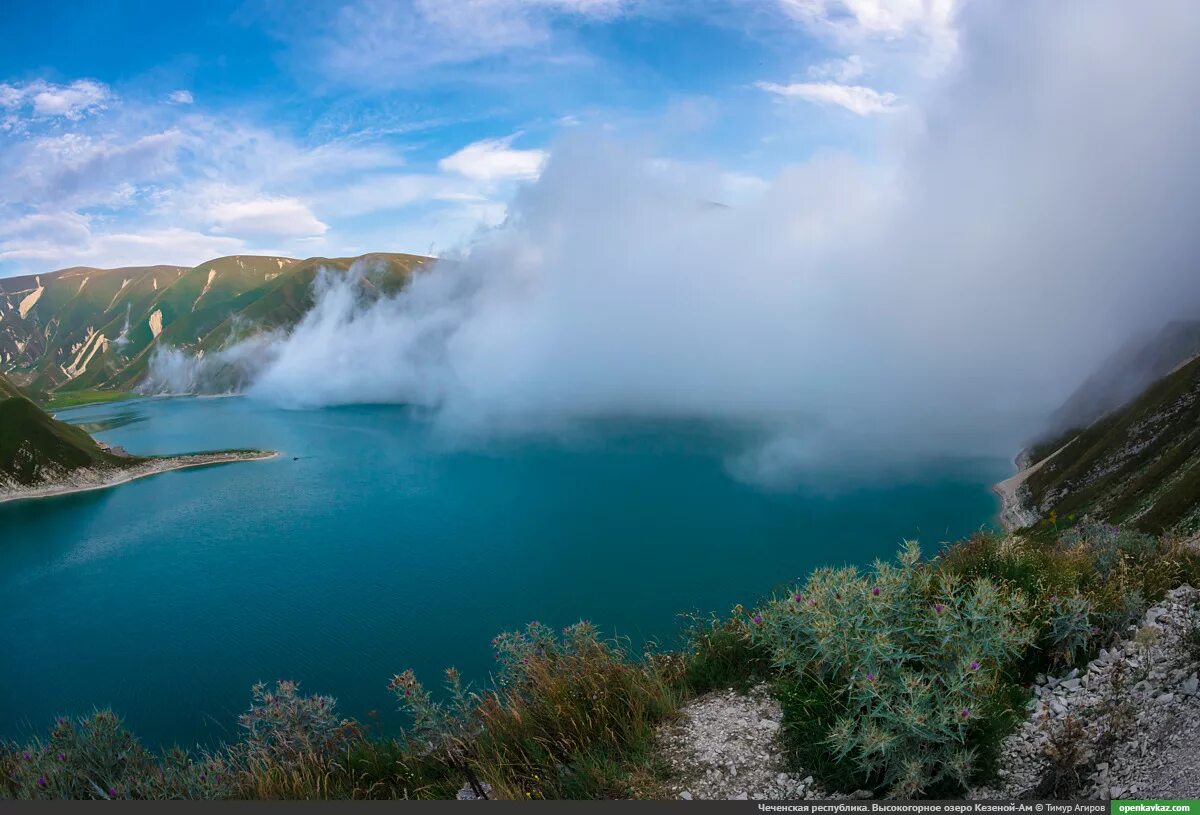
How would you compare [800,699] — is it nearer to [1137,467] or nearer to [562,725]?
[562,725]

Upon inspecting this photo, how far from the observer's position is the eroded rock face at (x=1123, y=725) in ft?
14.7

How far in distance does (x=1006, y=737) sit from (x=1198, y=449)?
62555mm

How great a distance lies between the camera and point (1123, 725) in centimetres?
488

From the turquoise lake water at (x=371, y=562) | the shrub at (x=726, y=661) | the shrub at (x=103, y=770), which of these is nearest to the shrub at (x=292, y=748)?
the shrub at (x=103, y=770)

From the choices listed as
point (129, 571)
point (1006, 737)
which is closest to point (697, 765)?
point (1006, 737)

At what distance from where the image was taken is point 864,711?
5.20 m

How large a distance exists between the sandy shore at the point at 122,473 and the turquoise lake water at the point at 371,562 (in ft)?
13.4

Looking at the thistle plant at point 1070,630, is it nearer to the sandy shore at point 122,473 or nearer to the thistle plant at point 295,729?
the thistle plant at point 295,729

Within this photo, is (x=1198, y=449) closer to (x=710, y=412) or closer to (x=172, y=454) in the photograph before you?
(x=710, y=412)

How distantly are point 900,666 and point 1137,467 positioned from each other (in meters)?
69.9

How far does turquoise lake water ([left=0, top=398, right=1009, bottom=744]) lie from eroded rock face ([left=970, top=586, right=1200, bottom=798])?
16.9 meters

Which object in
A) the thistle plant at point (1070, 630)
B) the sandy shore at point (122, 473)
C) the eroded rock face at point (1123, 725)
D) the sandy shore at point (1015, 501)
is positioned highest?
the thistle plant at point (1070, 630)

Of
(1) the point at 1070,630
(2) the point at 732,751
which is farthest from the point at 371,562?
(1) the point at 1070,630

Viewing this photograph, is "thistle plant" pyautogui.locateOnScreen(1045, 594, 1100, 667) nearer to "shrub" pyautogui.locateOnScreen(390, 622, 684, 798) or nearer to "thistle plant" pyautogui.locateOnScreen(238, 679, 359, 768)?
"shrub" pyautogui.locateOnScreen(390, 622, 684, 798)
